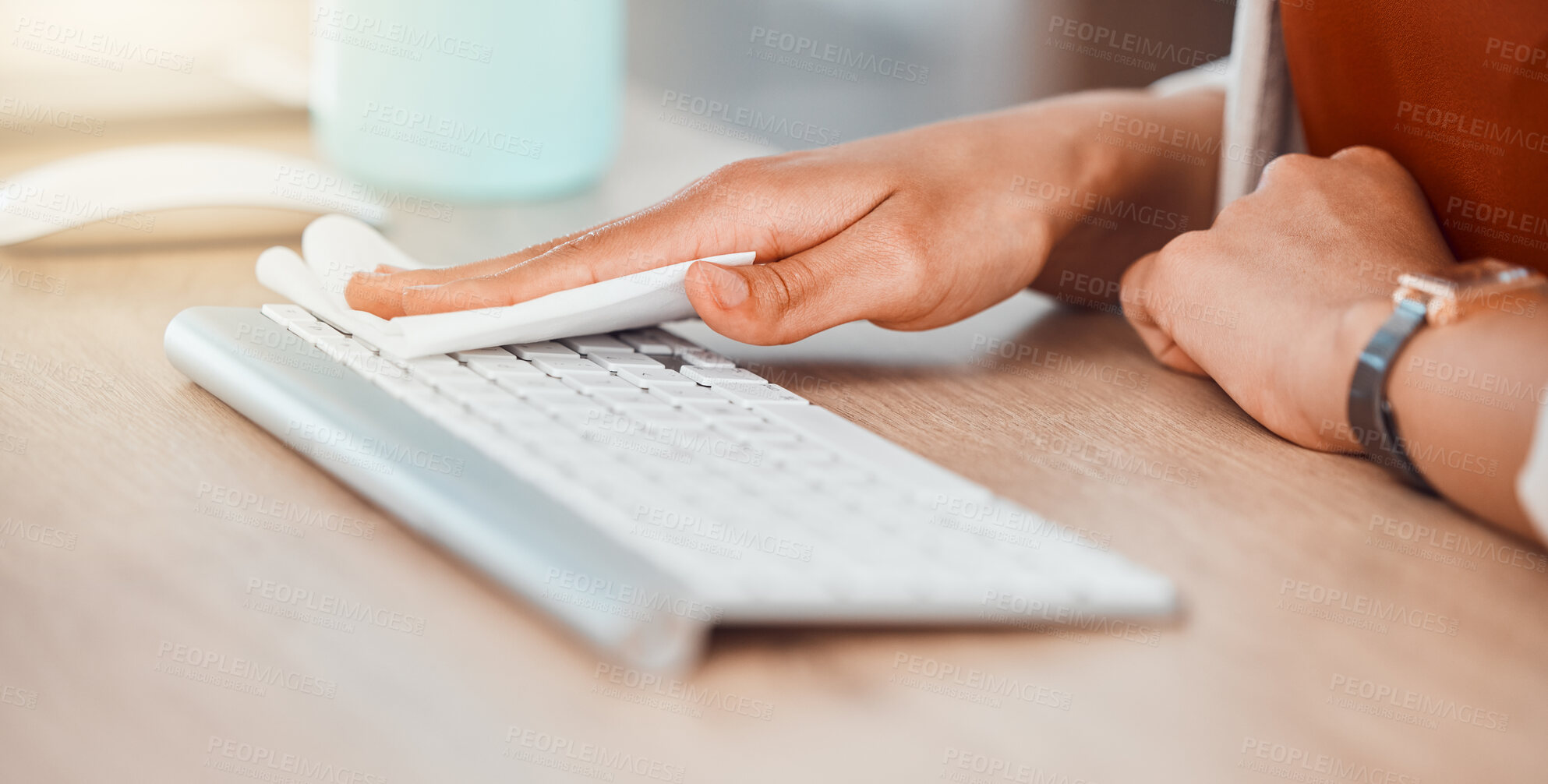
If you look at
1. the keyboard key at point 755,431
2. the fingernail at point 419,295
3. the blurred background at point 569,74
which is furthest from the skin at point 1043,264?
the blurred background at point 569,74

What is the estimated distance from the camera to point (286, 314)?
2.01 ft

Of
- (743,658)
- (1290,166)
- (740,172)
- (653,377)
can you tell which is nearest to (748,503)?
(743,658)

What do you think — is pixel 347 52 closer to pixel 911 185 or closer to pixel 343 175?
pixel 343 175

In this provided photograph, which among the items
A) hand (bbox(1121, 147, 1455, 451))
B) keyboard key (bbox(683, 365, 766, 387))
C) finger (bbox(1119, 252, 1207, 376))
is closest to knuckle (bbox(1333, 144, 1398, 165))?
hand (bbox(1121, 147, 1455, 451))

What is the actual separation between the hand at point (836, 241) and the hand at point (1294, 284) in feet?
0.29

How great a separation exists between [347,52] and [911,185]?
1.68 ft

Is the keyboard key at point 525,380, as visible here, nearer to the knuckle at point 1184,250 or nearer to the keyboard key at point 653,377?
the keyboard key at point 653,377

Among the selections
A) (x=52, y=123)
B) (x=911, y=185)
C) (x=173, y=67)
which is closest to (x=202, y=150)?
(x=52, y=123)

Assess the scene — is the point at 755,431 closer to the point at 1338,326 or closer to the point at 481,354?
the point at 481,354

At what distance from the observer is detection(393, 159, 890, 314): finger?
60 cm

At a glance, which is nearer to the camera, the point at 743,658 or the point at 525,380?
the point at 743,658

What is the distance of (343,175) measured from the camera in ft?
3.32

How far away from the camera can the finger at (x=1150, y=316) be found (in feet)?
2.18

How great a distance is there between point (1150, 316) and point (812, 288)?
20 cm
